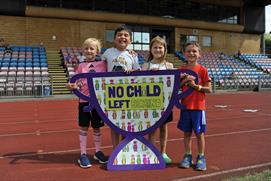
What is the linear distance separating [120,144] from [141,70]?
1.07m

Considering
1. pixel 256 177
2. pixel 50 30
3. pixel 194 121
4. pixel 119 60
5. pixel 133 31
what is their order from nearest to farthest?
pixel 256 177 < pixel 194 121 < pixel 119 60 < pixel 50 30 < pixel 133 31

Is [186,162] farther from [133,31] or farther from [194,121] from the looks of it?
[133,31]

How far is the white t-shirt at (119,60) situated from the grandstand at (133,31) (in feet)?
48.2

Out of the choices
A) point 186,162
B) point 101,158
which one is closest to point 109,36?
point 101,158

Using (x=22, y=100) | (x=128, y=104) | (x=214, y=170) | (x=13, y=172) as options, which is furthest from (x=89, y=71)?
(x=22, y=100)

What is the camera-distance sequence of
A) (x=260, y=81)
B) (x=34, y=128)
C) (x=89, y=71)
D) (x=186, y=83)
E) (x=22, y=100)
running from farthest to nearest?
(x=260, y=81)
(x=22, y=100)
(x=34, y=128)
(x=89, y=71)
(x=186, y=83)

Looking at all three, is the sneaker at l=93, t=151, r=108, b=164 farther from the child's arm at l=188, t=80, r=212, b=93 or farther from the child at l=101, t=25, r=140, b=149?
the child's arm at l=188, t=80, r=212, b=93

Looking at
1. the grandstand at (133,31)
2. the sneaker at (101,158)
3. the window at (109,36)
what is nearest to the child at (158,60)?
the sneaker at (101,158)

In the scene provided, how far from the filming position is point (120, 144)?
16.1 feet

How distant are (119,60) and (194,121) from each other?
136cm

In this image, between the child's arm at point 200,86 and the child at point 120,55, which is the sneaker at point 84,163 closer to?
the child at point 120,55

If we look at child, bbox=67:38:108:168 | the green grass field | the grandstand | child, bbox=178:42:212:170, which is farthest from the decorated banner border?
the grandstand

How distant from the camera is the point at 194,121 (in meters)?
4.87

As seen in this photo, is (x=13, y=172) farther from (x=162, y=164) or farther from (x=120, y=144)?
(x=162, y=164)
